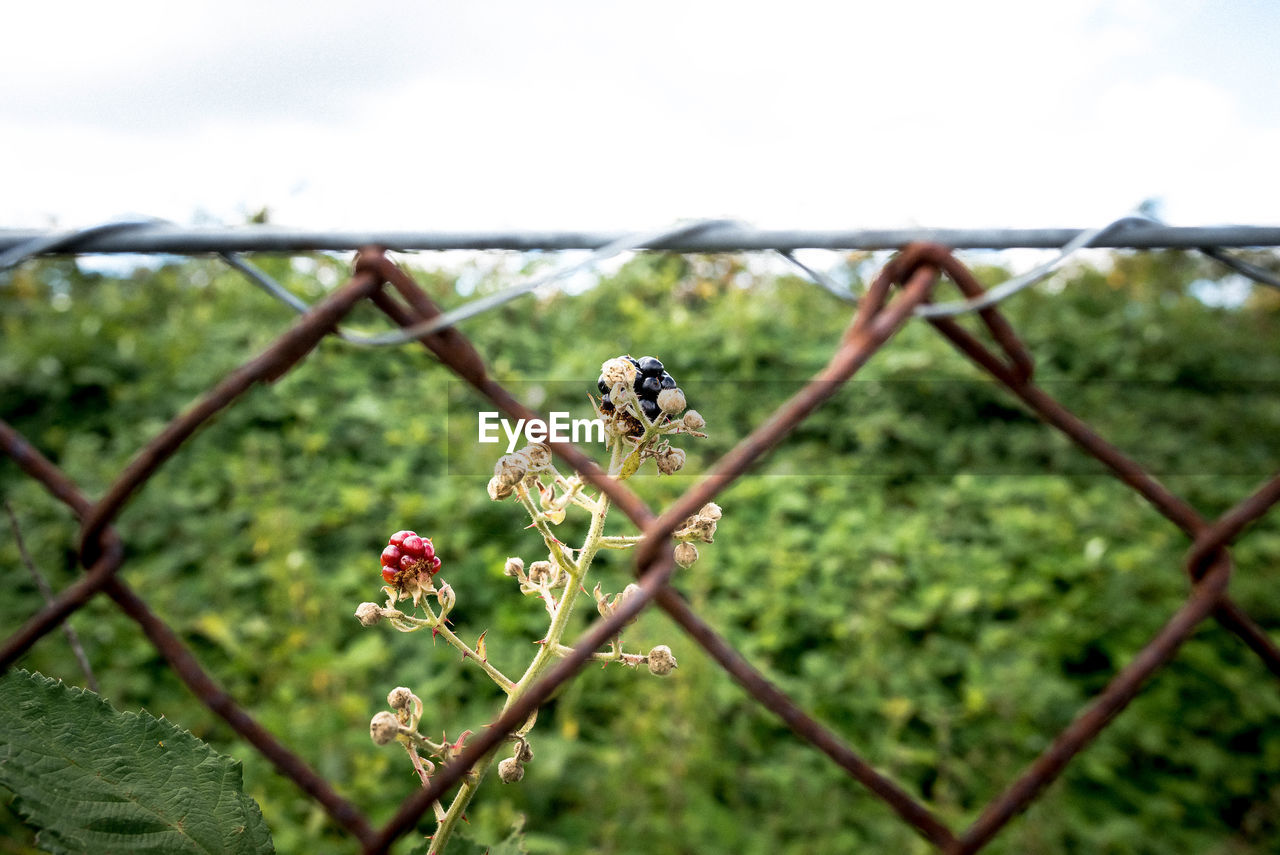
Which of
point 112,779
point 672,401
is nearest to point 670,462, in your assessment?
point 672,401

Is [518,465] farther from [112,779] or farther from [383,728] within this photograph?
[112,779]

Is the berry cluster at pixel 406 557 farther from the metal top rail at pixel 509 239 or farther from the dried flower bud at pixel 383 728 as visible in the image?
the metal top rail at pixel 509 239

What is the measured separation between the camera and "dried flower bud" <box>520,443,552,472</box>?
52cm

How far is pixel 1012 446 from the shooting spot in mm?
2965

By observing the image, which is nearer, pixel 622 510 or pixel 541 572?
pixel 622 510

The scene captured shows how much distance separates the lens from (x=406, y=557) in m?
0.57

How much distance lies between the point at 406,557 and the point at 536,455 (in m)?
0.13

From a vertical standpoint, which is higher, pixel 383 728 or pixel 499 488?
pixel 499 488

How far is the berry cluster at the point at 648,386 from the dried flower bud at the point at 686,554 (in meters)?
0.09

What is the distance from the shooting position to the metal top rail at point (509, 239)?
1.73ft

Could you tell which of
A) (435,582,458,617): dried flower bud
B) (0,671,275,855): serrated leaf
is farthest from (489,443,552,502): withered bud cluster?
(0,671,275,855): serrated leaf

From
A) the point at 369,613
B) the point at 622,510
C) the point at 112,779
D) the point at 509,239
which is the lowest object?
the point at 112,779

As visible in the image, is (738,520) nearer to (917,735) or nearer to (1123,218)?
(917,735)

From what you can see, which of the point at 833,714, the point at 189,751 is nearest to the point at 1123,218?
the point at 189,751
